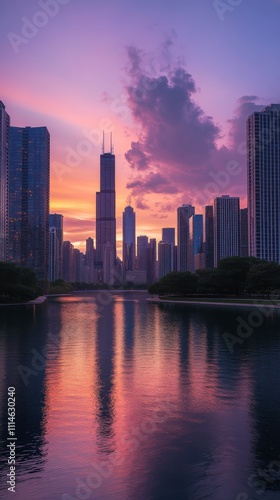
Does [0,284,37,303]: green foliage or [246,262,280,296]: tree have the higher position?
[246,262,280,296]: tree

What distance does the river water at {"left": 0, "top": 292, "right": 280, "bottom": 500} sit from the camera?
13.2 meters

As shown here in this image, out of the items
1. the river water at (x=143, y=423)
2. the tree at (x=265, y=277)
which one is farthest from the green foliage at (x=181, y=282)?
the river water at (x=143, y=423)

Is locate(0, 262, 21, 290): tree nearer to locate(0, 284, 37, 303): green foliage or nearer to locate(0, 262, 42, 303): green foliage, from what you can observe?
locate(0, 262, 42, 303): green foliage

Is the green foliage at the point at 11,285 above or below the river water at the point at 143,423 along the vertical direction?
above

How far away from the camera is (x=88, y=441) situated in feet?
53.3

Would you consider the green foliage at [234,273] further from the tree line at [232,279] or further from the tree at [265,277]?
the tree at [265,277]

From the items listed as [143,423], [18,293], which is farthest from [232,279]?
[143,423]

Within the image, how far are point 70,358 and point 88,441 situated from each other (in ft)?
56.0

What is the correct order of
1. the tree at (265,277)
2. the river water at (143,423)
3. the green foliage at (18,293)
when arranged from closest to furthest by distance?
the river water at (143,423), the tree at (265,277), the green foliage at (18,293)

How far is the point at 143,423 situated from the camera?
18188 millimetres

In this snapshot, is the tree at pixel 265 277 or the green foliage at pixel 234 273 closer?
the tree at pixel 265 277

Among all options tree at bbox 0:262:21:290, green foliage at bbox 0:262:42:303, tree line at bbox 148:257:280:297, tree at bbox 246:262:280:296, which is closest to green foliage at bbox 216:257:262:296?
tree line at bbox 148:257:280:297

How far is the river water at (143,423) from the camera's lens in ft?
43.3

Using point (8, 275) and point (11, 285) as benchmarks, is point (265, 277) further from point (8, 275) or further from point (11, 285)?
point (8, 275)
